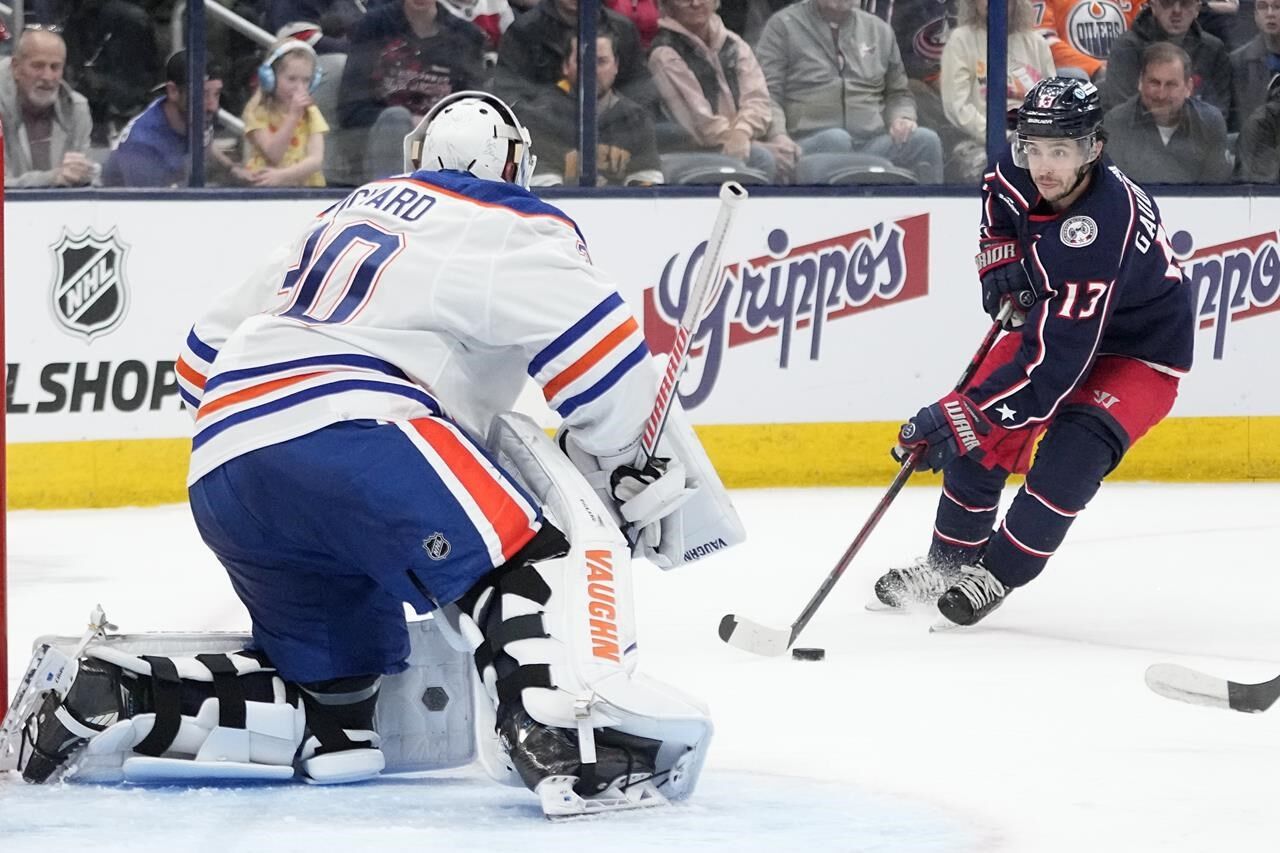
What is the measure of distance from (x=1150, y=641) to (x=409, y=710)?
5.31 ft

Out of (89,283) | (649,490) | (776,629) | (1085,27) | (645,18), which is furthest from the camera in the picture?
(1085,27)

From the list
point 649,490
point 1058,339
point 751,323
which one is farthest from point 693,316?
point 751,323

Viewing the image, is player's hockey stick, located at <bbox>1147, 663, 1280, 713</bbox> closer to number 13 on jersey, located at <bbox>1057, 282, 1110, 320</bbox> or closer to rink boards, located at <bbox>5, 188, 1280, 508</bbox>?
number 13 on jersey, located at <bbox>1057, 282, 1110, 320</bbox>

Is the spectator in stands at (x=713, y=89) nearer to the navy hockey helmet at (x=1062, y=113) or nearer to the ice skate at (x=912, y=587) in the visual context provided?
the ice skate at (x=912, y=587)

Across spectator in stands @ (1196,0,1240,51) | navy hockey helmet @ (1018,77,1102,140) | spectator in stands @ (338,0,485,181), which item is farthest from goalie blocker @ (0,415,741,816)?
spectator in stands @ (1196,0,1240,51)

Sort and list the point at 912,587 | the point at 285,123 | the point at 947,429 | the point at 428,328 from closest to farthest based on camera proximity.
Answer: the point at 428,328 → the point at 947,429 → the point at 912,587 → the point at 285,123

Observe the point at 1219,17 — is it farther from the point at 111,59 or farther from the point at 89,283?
the point at 89,283

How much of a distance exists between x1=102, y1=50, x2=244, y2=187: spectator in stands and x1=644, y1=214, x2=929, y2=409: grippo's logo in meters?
1.24

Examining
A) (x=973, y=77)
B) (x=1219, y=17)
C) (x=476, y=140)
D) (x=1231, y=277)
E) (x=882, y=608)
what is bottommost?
(x=882, y=608)

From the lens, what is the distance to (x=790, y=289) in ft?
19.4

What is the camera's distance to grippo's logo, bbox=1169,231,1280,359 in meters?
6.11

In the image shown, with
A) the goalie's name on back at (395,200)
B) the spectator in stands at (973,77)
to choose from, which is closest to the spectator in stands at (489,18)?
the spectator in stands at (973,77)

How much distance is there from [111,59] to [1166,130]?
3.10 meters

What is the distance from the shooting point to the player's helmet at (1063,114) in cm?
369
